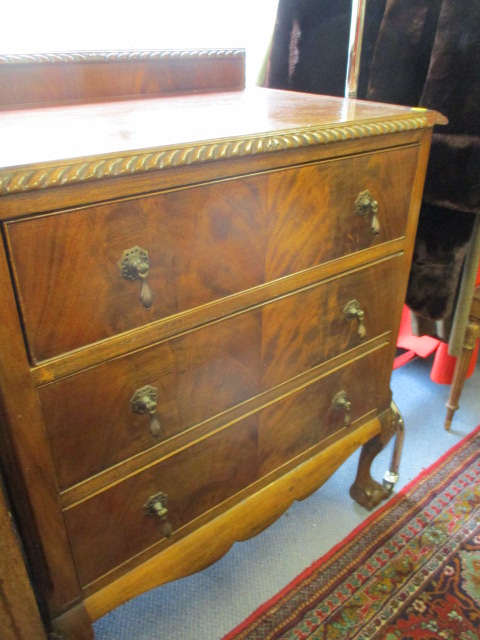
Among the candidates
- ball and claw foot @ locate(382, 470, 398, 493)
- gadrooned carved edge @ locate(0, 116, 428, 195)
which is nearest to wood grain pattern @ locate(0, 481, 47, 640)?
gadrooned carved edge @ locate(0, 116, 428, 195)

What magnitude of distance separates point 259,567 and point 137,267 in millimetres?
893

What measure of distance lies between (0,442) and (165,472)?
262 millimetres

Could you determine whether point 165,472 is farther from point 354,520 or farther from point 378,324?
point 354,520

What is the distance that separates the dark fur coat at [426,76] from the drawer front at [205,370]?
1.13ft

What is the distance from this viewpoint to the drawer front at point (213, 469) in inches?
31.9

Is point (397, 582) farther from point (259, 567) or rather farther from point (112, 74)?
→ point (112, 74)

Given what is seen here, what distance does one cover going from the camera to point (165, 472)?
2.81ft

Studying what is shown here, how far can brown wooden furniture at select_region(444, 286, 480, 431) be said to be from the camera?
1.47m

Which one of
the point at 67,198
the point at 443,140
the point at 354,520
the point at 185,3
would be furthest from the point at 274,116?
the point at 354,520

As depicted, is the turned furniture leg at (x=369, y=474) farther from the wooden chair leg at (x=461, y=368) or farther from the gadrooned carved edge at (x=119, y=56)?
the gadrooned carved edge at (x=119, y=56)

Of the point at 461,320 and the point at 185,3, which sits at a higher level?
the point at 185,3

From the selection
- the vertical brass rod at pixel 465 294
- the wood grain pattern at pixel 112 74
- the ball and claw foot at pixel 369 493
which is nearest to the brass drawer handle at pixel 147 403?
the wood grain pattern at pixel 112 74

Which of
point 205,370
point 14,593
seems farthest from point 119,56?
point 14,593

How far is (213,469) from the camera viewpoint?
0.93m
